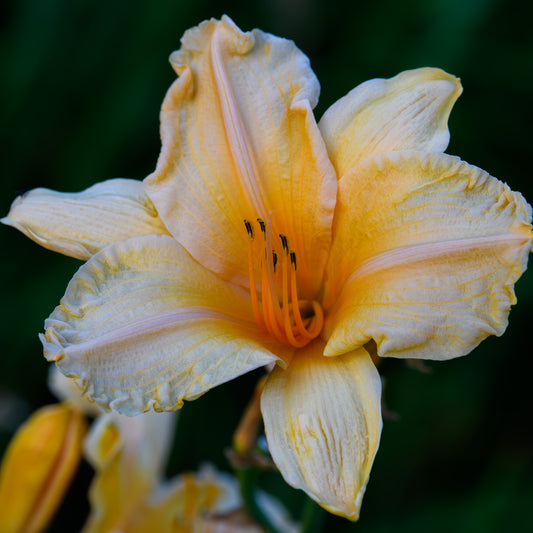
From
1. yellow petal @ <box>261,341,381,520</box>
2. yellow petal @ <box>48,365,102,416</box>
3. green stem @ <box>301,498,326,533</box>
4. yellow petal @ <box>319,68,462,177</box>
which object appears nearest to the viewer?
yellow petal @ <box>261,341,381,520</box>

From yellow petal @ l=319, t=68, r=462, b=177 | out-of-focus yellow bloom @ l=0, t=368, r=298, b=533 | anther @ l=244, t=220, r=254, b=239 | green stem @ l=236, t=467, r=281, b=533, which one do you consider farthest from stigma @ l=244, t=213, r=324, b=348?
out-of-focus yellow bloom @ l=0, t=368, r=298, b=533

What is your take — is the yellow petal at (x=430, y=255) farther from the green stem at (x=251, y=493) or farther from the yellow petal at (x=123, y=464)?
the yellow petal at (x=123, y=464)

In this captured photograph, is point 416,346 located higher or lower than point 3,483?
higher

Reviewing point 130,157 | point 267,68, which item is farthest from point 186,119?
point 130,157

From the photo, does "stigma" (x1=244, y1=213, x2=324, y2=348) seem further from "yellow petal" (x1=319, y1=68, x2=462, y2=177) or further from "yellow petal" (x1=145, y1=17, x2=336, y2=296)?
"yellow petal" (x1=319, y1=68, x2=462, y2=177)

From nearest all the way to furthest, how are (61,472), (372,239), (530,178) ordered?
(372,239)
(61,472)
(530,178)

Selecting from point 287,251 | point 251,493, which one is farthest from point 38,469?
point 287,251

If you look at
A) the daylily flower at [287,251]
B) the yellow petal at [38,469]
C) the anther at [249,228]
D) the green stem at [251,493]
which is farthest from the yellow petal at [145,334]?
the yellow petal at [38,469]

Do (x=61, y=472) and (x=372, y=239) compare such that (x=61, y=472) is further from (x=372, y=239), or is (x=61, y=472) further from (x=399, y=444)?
(x=399, y=444)
